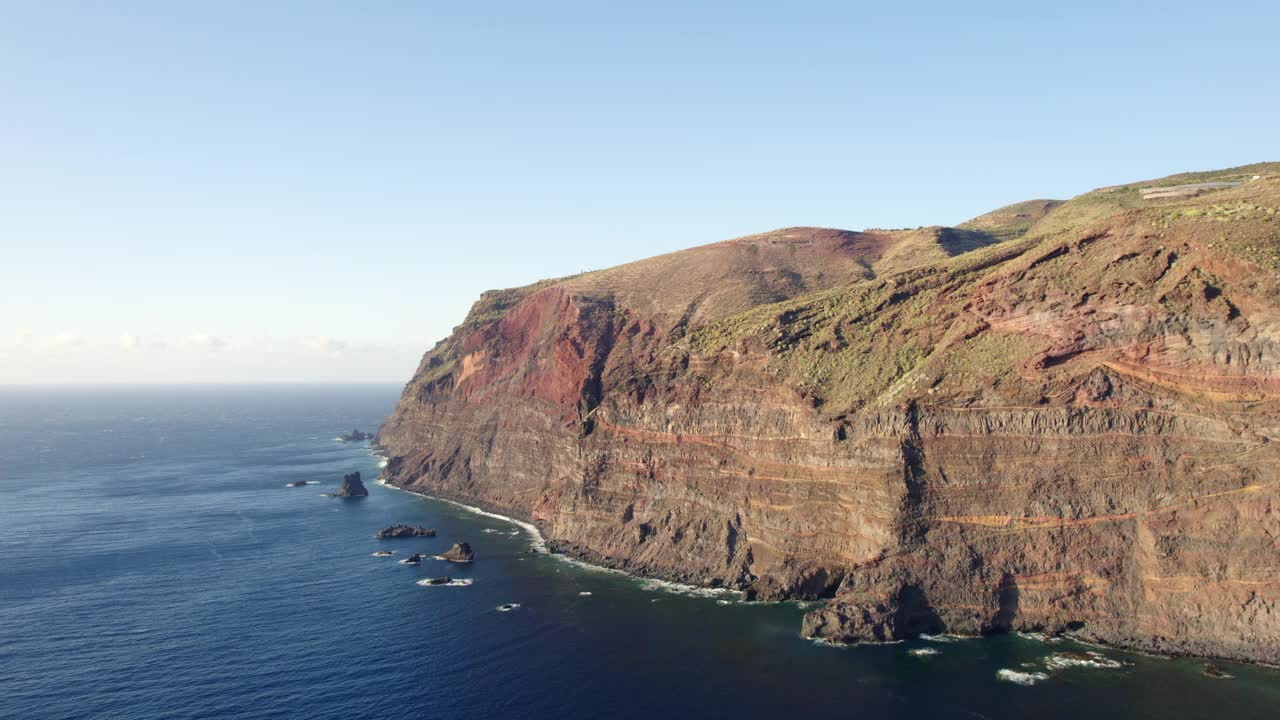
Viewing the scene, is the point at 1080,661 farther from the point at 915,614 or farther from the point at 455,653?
the point at 455,653

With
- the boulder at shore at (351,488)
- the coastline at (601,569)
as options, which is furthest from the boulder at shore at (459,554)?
the boulder at shore at (351,488)

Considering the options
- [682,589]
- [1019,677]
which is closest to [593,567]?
[682,589]

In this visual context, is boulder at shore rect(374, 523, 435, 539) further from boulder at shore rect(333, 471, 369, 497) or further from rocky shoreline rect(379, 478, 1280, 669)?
boulder at shore rect(333, 471, 369, 497)

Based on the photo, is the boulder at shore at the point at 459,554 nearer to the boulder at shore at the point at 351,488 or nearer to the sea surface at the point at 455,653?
the sea surface at the point at 455,653

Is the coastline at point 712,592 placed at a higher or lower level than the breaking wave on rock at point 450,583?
lower

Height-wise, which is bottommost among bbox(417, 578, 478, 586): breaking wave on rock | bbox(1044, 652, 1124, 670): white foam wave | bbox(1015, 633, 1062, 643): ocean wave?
bbox(1044, 652, 1124, 670): white foam wave

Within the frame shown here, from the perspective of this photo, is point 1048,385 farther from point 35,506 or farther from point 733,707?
point 35,506

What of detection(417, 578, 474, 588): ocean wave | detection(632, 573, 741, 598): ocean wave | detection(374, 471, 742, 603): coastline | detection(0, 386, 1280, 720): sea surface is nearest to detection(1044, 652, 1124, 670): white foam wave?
detection(0, 386, 1280, 720): sea surface
